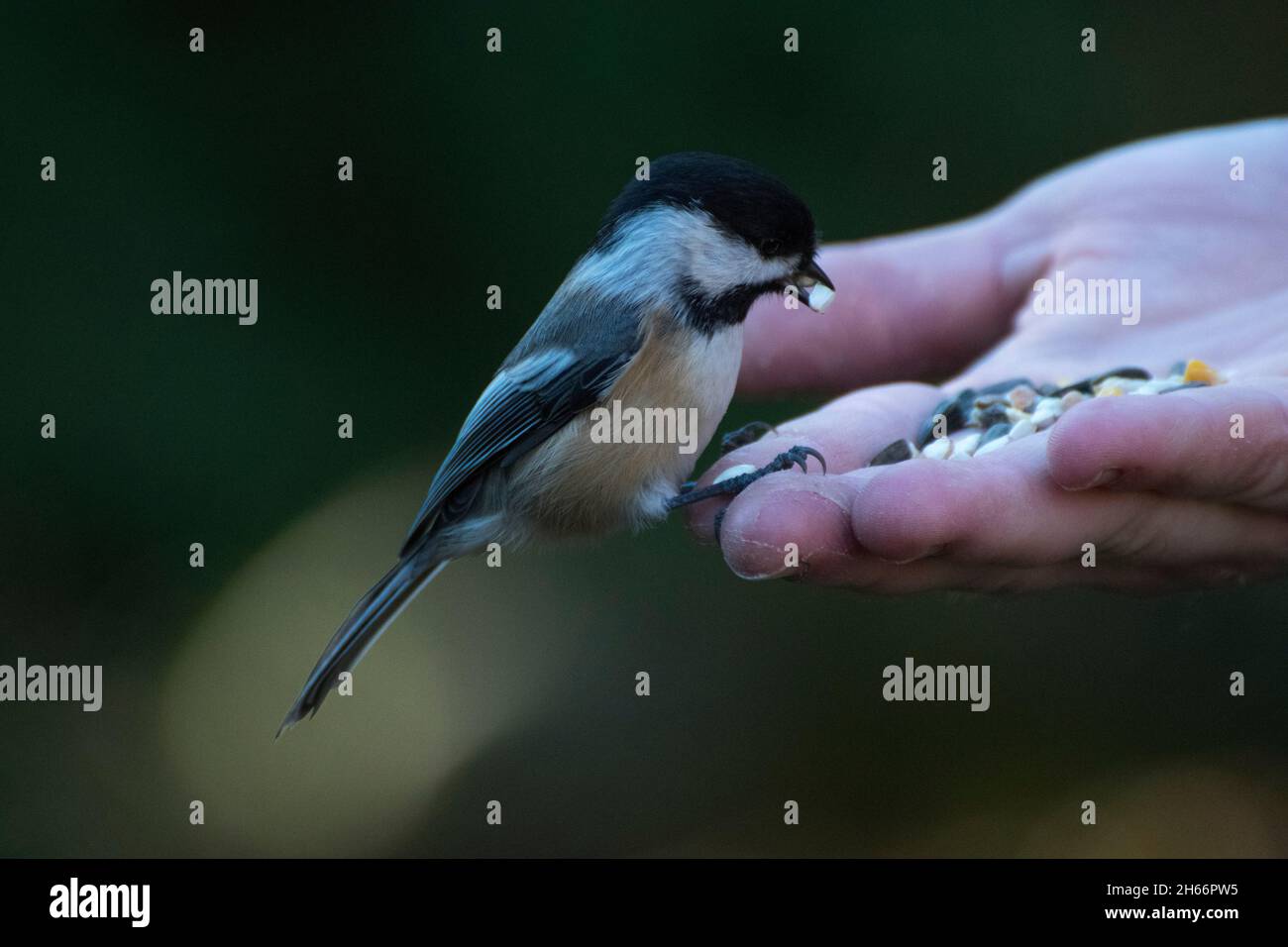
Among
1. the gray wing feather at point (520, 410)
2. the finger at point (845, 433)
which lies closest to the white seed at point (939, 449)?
the finger at point (845, 433)

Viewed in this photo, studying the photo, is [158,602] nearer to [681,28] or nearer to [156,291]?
[156,291]

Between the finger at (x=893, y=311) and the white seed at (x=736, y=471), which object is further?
the finger at (x=893, y=311)

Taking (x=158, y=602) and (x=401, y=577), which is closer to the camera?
(x=401, y=577)

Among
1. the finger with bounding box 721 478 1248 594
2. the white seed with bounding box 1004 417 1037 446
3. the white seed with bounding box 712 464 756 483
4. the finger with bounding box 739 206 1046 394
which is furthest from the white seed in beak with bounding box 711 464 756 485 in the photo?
the finger with bounding box 739 206 1046 394

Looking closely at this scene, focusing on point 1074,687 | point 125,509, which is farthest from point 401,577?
point 1074,687

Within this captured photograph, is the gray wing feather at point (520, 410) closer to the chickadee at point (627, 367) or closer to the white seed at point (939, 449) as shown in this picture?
the chickadee at point (627, 367)

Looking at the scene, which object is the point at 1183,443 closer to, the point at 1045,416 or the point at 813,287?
the point at 1045,416
